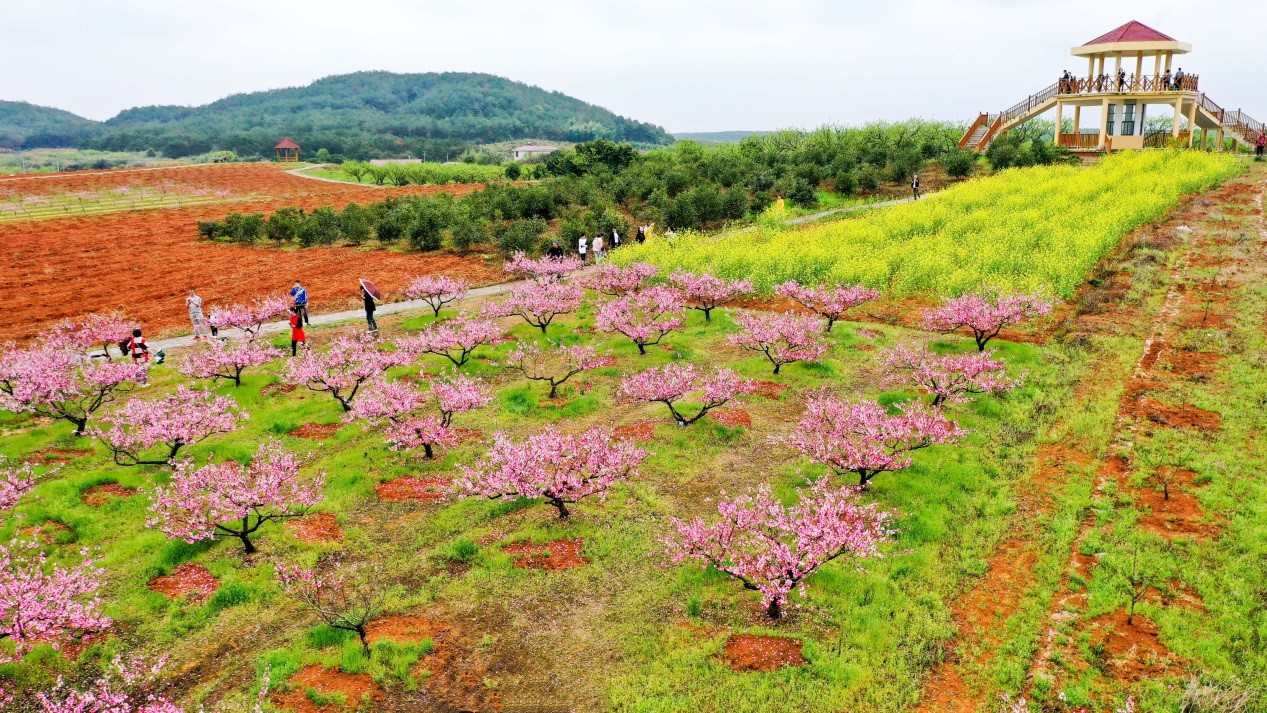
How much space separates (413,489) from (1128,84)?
5776cm

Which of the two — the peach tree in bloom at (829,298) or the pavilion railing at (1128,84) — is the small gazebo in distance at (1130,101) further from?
the peach tree in bloom at (829,298)

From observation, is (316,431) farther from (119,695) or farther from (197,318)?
(197,318)

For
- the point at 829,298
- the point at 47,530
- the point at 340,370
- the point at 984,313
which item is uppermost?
the point at 829,298

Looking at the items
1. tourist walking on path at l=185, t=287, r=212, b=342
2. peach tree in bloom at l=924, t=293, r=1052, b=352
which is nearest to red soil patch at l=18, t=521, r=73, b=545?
tourist walking on path at l=185, t=287, r=212, b=342

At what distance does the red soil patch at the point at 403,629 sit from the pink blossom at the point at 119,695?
2278 mm

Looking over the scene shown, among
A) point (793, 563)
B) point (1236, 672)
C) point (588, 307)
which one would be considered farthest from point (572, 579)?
point (588, 307)

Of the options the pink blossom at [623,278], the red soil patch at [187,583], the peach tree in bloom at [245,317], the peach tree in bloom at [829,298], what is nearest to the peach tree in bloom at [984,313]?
the peach tree in bloom at [829,298]

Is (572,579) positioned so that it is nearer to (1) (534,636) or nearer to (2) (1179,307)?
(1) (534,636)

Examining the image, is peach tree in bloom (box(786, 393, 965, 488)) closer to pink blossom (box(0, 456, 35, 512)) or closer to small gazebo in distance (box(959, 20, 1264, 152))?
pink blossom (box(0, 456, 35, 512))

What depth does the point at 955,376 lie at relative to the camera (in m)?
16.4

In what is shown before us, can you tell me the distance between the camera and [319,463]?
14.8m

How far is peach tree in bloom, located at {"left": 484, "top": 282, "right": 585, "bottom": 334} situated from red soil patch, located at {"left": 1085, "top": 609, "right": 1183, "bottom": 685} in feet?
54.9

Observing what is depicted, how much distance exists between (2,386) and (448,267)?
1886 cm

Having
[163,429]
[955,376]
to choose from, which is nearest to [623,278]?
[955,376]
